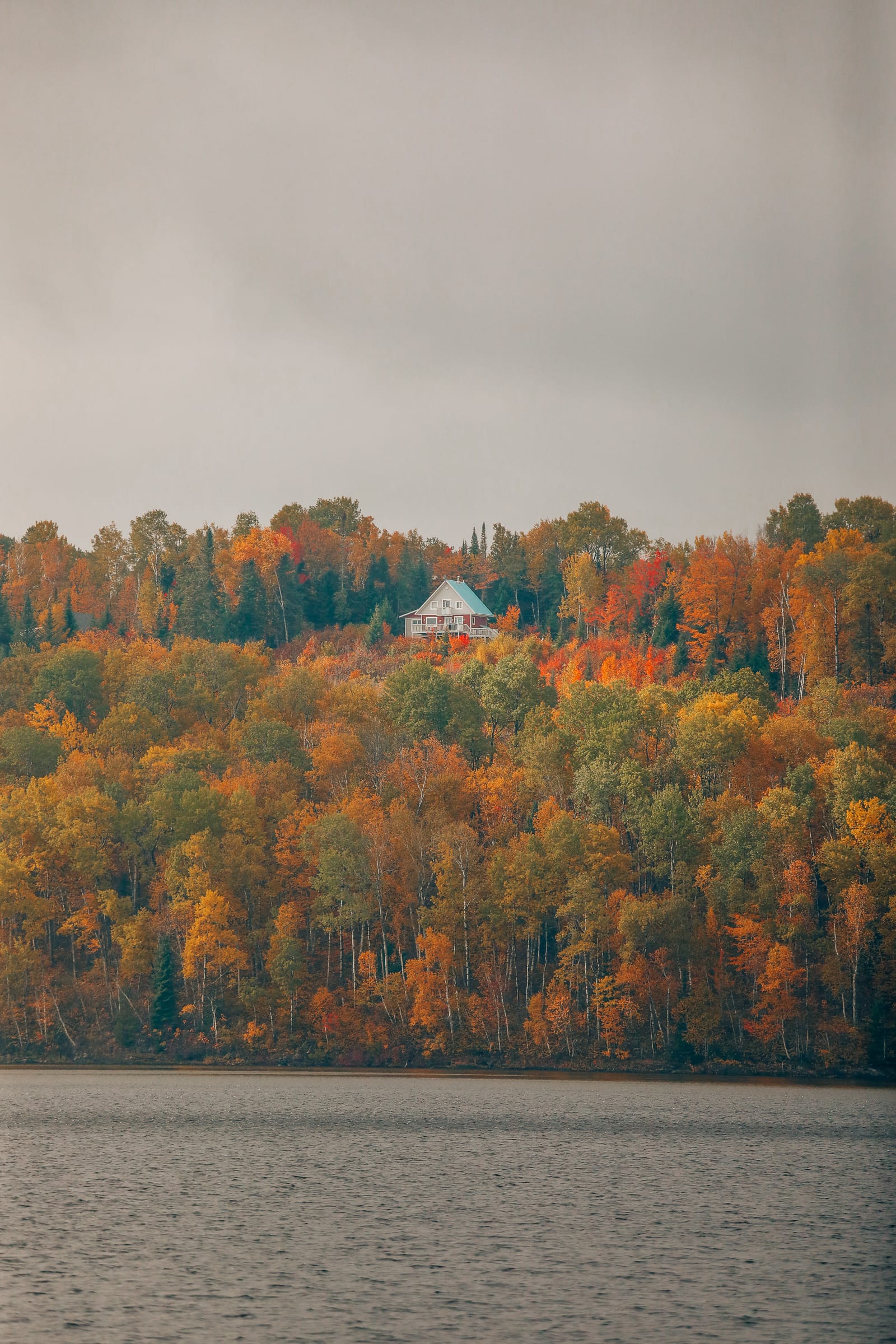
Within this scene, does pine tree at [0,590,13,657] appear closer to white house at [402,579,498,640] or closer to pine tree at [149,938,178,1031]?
white house at [402,579,498,640]

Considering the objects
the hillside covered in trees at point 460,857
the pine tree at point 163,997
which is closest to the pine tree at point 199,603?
the hillside covered in trees at point 460,857

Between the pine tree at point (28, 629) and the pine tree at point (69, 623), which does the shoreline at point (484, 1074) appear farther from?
the pine tree at point (69, 623)

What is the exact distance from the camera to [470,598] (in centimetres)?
17975

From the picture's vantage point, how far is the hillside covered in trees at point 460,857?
83250mm

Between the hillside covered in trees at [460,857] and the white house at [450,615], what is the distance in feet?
167

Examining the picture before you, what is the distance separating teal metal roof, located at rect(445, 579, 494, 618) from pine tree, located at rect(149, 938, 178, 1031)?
93.9 metres

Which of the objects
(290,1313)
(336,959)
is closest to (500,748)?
(336,959)

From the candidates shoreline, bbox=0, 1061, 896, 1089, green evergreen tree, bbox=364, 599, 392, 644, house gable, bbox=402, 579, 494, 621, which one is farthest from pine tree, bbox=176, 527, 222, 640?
shoreline, bbox=0, 1061, 896, 1089

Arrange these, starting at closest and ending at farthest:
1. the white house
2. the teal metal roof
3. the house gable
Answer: the white house → the house gable → the teal metal roof

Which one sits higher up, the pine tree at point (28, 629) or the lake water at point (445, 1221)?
the pine tree at point (28, 629)

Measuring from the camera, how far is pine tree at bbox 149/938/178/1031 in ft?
292

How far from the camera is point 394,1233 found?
3262cm

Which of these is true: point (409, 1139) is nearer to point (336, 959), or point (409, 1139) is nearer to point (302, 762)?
point (336, 959)

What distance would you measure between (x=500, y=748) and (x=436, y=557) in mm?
94561
